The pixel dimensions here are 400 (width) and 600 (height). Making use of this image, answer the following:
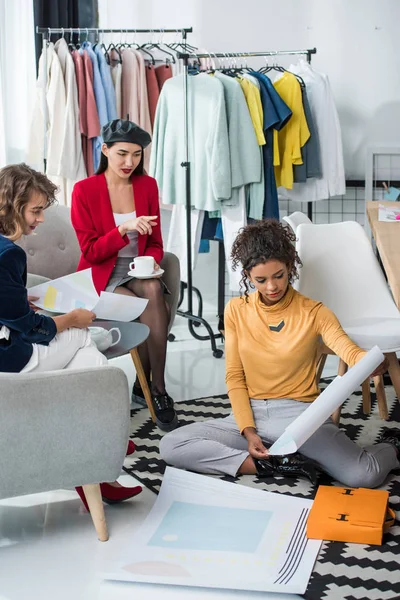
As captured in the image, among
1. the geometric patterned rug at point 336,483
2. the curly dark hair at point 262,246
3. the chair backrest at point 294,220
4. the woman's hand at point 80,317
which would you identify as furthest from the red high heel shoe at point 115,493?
the chair backrest at point 294,220

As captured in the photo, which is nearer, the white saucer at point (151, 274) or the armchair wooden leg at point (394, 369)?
the armchair wooden leg at point (394, 369)

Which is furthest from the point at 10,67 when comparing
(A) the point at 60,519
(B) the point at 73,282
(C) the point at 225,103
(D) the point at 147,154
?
(A) the point at 60,519

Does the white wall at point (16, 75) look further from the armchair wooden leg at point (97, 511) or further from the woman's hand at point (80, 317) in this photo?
the armchair wooden leg at point (97, 511)

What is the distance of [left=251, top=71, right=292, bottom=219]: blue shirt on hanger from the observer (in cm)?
445

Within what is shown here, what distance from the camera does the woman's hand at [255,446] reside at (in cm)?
274

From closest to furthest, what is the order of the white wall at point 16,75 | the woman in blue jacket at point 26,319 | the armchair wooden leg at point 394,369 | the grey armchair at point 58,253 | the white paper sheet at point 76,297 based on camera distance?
the woman in blue jacket at point 26,319
the white paper sheet at point 76,297
the armchair wooden leg at point 394,369
the grey armchair at point 58,253
the white wall at point 16,75

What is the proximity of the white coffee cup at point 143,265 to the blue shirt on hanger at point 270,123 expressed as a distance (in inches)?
48.5

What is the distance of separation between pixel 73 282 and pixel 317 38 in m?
2.70

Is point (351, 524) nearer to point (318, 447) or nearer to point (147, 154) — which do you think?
point (318, 447)

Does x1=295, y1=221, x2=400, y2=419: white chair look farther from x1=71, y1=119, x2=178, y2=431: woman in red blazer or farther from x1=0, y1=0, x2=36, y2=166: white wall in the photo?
x1=0, y1=0, x2=36, y2=166: white wall

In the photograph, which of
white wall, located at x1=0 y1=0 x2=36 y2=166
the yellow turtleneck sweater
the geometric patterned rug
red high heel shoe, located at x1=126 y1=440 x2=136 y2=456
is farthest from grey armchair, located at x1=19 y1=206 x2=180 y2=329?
white wall, located at x1=0 y1=0 x2=36 y2=166

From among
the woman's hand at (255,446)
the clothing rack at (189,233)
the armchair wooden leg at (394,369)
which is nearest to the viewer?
the woman's hand at (255,446)

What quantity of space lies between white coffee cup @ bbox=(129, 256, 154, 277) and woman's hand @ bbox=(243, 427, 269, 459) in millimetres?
878

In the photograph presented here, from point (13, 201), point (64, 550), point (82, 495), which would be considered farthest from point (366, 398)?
point (13, 201)
